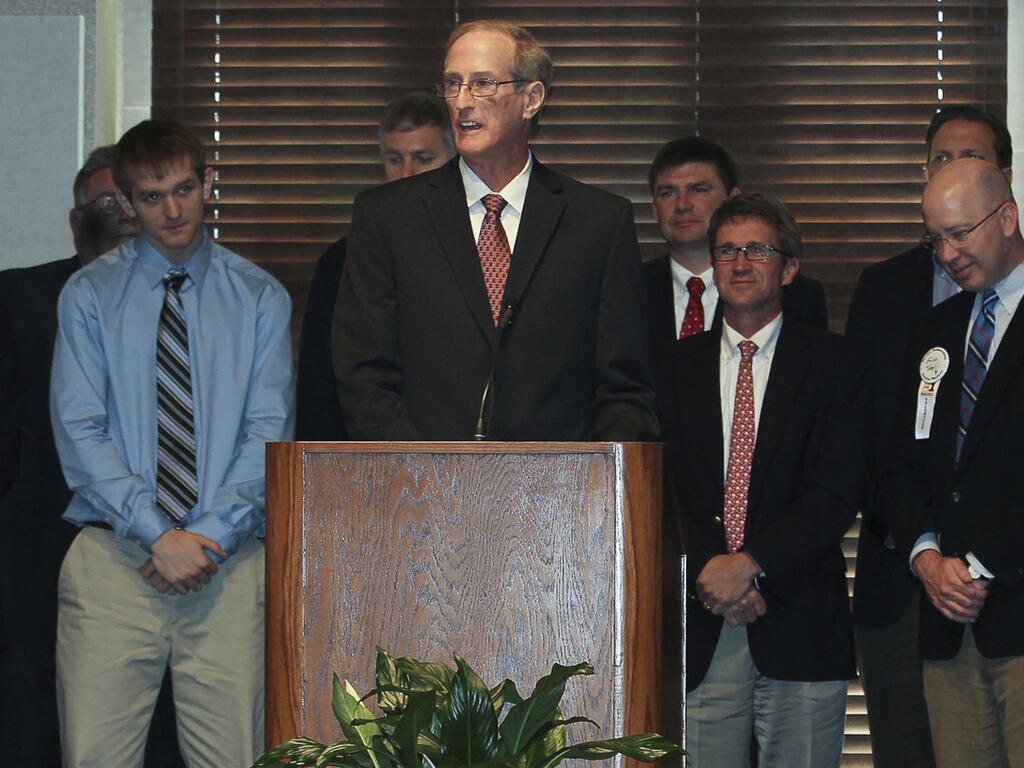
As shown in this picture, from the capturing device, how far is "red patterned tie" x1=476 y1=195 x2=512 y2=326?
2.58 meters

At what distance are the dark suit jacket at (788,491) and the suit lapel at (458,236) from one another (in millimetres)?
910

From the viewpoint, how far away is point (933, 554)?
2.97 m

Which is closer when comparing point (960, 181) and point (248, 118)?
point (960, 181)

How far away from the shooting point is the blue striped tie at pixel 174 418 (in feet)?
10.1

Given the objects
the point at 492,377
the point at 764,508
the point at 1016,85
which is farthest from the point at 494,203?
the point at 1016,85

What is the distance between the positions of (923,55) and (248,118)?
2.20 meters

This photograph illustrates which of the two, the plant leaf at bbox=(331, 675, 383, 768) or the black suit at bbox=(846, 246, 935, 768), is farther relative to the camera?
the black suit at bbox=(846, 246, 935, 768)

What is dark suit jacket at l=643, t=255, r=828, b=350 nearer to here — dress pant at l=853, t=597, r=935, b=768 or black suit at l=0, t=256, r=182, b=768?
dress pant at l=853, t=597, r=935, b=768

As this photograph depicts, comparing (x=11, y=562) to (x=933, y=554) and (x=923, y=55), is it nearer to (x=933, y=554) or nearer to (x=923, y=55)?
(x=933, y=554)

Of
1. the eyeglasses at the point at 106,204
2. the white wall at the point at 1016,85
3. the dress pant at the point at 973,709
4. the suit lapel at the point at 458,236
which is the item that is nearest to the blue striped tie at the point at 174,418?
the eyeglasses at the point at 106,204

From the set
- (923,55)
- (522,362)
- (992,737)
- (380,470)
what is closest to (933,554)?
(992,737)

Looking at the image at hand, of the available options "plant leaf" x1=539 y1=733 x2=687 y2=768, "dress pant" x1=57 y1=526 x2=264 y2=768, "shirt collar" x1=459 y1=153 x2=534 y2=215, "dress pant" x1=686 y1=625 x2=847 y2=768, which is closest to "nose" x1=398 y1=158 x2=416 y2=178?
"shirt collar" x1=459 y1=153 x2=534 y2=215

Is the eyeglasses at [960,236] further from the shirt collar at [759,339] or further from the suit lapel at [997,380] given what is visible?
the shirt collar at [759,339]

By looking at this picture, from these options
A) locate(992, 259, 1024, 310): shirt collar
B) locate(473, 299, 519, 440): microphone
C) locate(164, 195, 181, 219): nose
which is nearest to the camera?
locate(473, 299, 519, 440): microphone
